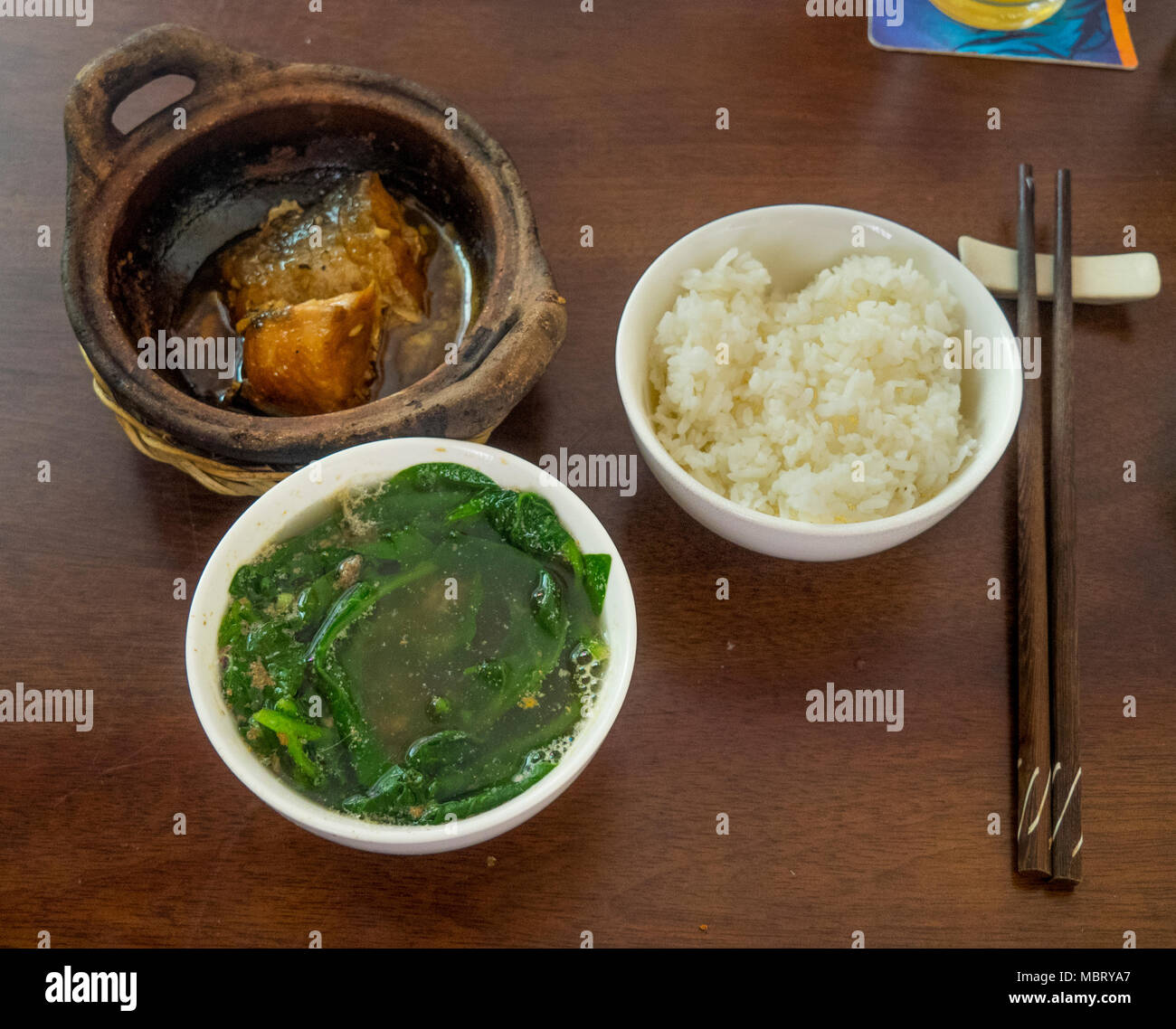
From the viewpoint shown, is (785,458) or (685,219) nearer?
(785,458)

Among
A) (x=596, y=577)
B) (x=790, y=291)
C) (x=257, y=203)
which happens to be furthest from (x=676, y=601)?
(x=257, y=203)

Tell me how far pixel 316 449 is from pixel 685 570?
2.23ft

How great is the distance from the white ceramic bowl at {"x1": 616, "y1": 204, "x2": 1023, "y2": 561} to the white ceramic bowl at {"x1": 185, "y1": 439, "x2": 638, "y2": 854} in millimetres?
236

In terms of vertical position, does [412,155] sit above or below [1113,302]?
above

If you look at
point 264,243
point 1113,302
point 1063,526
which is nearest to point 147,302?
point 264,243

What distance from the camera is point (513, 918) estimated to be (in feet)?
5.43

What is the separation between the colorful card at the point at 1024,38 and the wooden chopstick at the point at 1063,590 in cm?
51

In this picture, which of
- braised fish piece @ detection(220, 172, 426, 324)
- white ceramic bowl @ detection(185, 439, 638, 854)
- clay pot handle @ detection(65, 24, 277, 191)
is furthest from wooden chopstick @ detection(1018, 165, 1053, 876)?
clay pot handle @ detection(65, 24, 277, 191)

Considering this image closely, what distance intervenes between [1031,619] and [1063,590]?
81 mm

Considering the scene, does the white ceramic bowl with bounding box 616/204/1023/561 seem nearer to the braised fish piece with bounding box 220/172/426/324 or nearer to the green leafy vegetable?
the green leafy vegetable

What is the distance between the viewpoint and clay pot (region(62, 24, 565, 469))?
5.14 feet

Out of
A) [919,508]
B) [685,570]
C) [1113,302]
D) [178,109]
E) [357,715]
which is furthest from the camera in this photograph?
[1113,302]

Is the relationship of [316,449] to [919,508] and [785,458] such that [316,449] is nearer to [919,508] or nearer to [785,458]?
[785,458]

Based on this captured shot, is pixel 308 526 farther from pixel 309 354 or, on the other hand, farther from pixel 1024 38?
pixel 1024 38
